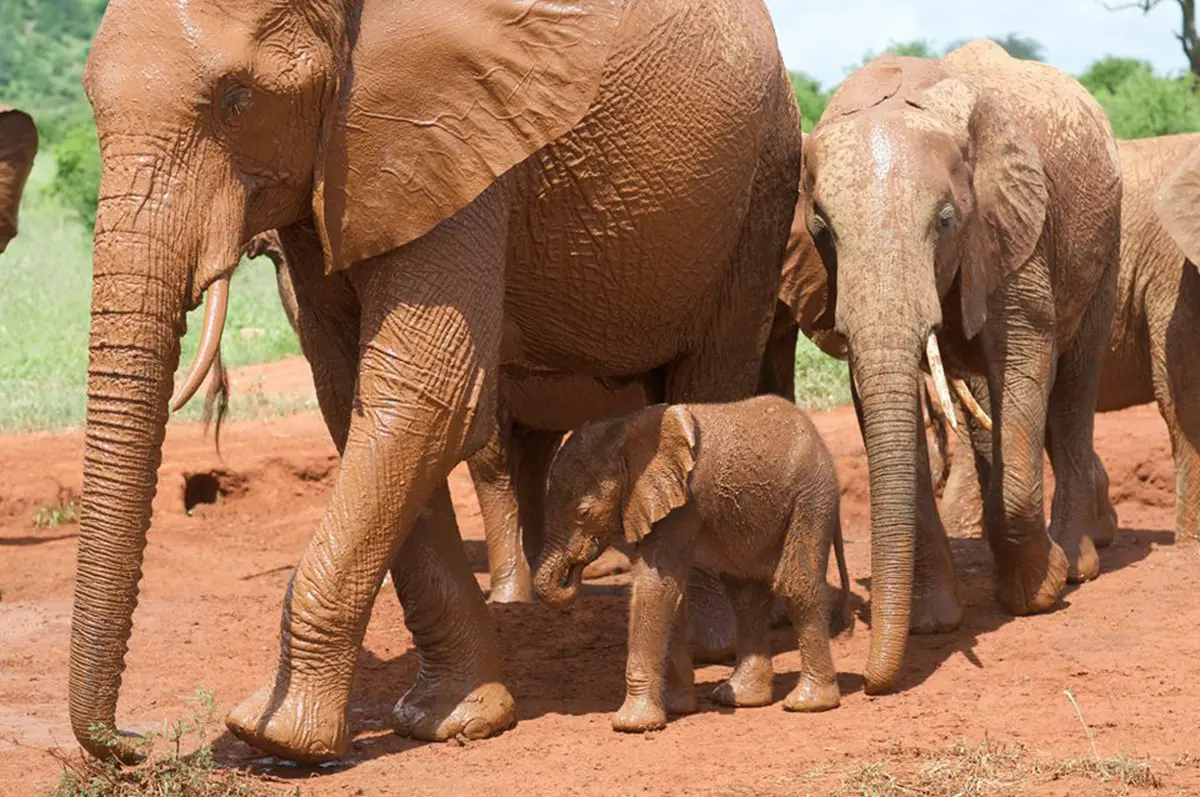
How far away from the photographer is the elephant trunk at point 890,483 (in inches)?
246

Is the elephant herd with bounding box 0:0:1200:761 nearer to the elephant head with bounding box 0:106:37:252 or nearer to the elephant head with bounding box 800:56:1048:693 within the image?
the elephant head with bounding box 800:56:1048:693

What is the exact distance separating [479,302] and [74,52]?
73.6 meters

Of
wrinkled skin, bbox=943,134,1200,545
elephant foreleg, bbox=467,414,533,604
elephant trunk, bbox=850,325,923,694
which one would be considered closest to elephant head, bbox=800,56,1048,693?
elephant trunk, bbox=850,325,923,694

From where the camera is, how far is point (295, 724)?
5.61 m

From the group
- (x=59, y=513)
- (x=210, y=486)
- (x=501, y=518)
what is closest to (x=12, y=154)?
(x=59, y=513)

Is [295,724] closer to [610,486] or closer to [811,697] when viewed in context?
[610,486]

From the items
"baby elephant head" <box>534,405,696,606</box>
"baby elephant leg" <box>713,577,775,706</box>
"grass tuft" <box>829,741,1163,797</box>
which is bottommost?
"grass tuft" <box>829,741,1163,797</box>

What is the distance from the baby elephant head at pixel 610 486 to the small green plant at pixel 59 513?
547cm

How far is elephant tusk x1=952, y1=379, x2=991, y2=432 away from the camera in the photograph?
7121 mm

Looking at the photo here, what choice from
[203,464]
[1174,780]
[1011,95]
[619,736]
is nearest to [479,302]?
[619,736]

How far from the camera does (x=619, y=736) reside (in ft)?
19.8

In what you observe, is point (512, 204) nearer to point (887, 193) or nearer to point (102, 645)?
point (887, 193)

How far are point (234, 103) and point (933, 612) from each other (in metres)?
3.27

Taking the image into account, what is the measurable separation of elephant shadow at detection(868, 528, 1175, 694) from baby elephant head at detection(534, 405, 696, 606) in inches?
41.3
